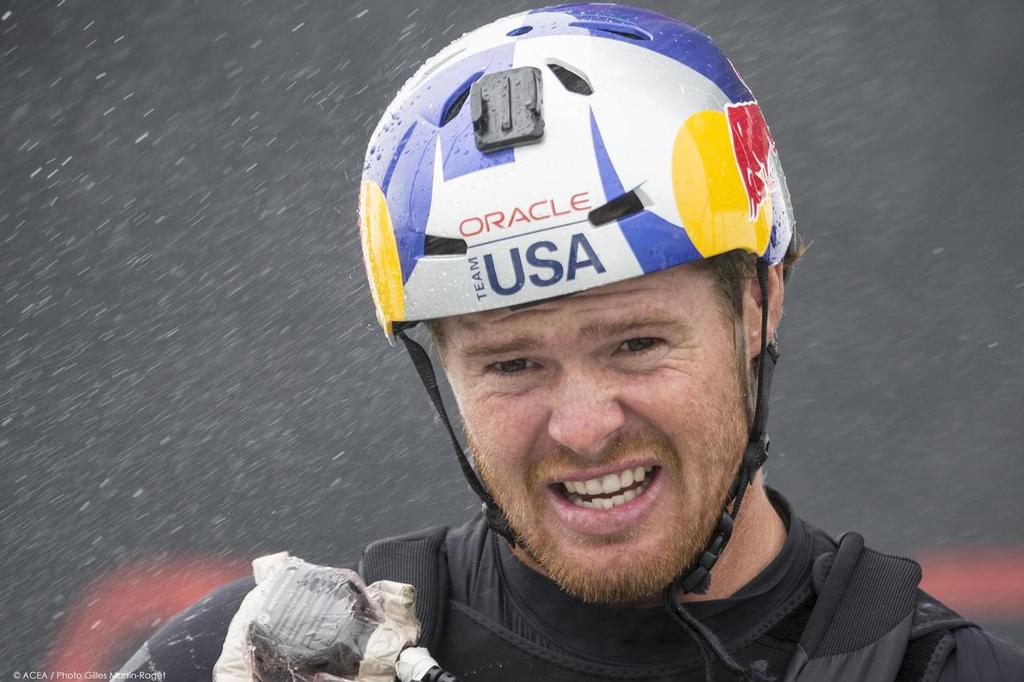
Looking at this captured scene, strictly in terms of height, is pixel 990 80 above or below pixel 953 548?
above

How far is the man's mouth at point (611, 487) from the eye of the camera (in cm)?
203

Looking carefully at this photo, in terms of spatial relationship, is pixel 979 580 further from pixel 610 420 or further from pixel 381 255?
pixel 381 255

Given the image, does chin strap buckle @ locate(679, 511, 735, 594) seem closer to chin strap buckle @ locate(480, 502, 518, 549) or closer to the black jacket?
the black jacket

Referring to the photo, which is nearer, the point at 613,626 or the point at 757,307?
the point at 613,626

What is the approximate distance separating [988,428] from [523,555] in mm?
2698

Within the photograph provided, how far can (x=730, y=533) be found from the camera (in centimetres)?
210

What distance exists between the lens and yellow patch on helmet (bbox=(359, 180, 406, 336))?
2160 mm

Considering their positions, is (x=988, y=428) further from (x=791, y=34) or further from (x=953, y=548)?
(x=791, y=34)

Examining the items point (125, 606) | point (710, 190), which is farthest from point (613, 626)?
point (125, 606)

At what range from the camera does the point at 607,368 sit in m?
2.00

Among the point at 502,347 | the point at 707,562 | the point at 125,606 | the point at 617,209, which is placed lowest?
the point at 125,606

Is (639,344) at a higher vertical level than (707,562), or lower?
higher

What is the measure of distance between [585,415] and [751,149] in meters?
0.58

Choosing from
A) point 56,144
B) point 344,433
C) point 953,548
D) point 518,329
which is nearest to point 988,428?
point 953,548
